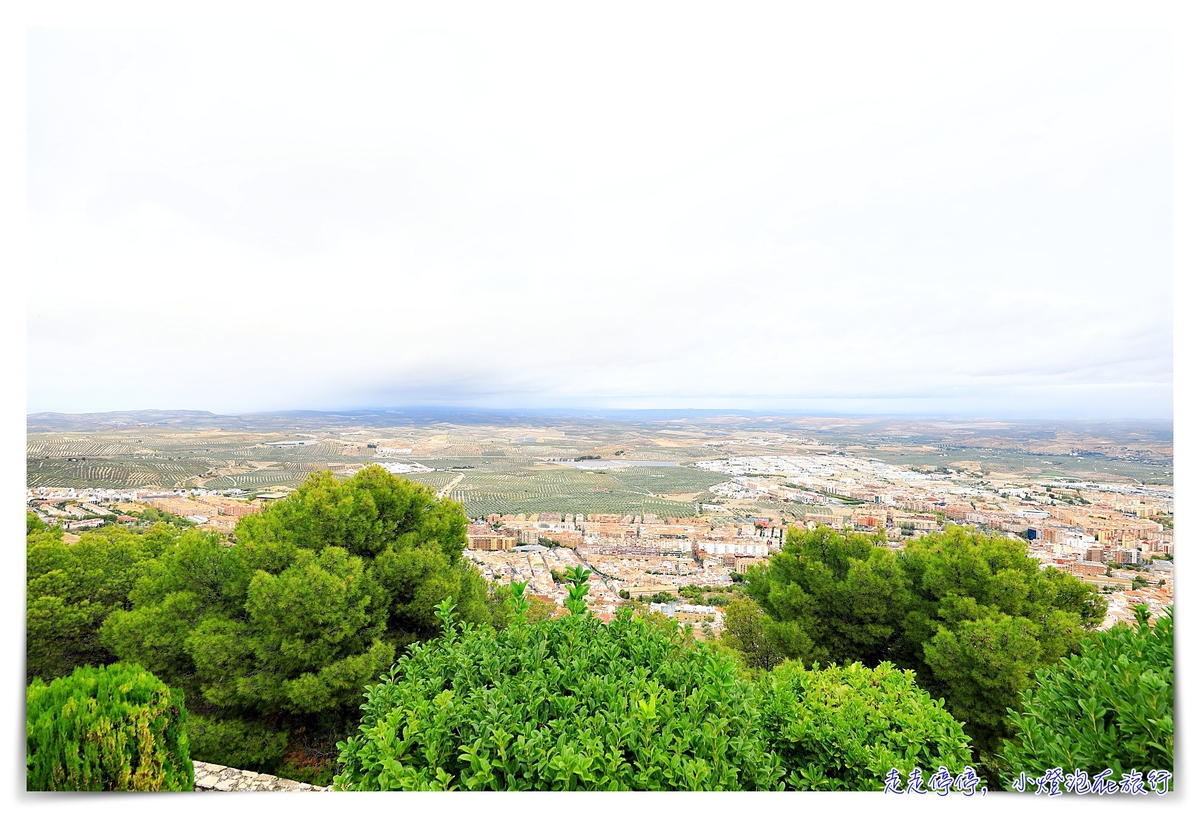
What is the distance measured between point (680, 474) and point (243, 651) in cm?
637

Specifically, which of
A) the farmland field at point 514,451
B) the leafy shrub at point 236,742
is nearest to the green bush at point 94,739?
the leafy shrub at point 236,742

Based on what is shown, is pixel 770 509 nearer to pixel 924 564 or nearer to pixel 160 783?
pixel 924 564

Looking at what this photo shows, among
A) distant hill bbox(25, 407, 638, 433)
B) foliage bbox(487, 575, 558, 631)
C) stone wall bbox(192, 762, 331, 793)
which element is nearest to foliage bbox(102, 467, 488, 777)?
foliage bbox(487, 575, 558, 631)

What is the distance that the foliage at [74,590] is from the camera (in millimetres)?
4793

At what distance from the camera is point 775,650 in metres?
5.38

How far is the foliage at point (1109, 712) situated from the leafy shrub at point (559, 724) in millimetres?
1294

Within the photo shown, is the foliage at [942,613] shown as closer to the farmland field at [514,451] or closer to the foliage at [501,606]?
the farmland field at [514,451]

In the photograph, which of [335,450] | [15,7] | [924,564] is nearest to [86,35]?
[15,7]

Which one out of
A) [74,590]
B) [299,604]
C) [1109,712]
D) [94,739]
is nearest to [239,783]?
[94,739]

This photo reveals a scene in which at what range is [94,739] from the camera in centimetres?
238

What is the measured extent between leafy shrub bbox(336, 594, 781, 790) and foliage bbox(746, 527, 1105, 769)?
3.73 m

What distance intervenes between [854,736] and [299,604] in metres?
4.79

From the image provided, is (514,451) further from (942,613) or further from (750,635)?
(942,613)

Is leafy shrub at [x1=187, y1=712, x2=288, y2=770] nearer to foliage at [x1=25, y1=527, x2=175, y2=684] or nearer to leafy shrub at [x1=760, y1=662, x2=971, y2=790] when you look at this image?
foliage at [x1=25, y1=527, x2=175, y2=684]
